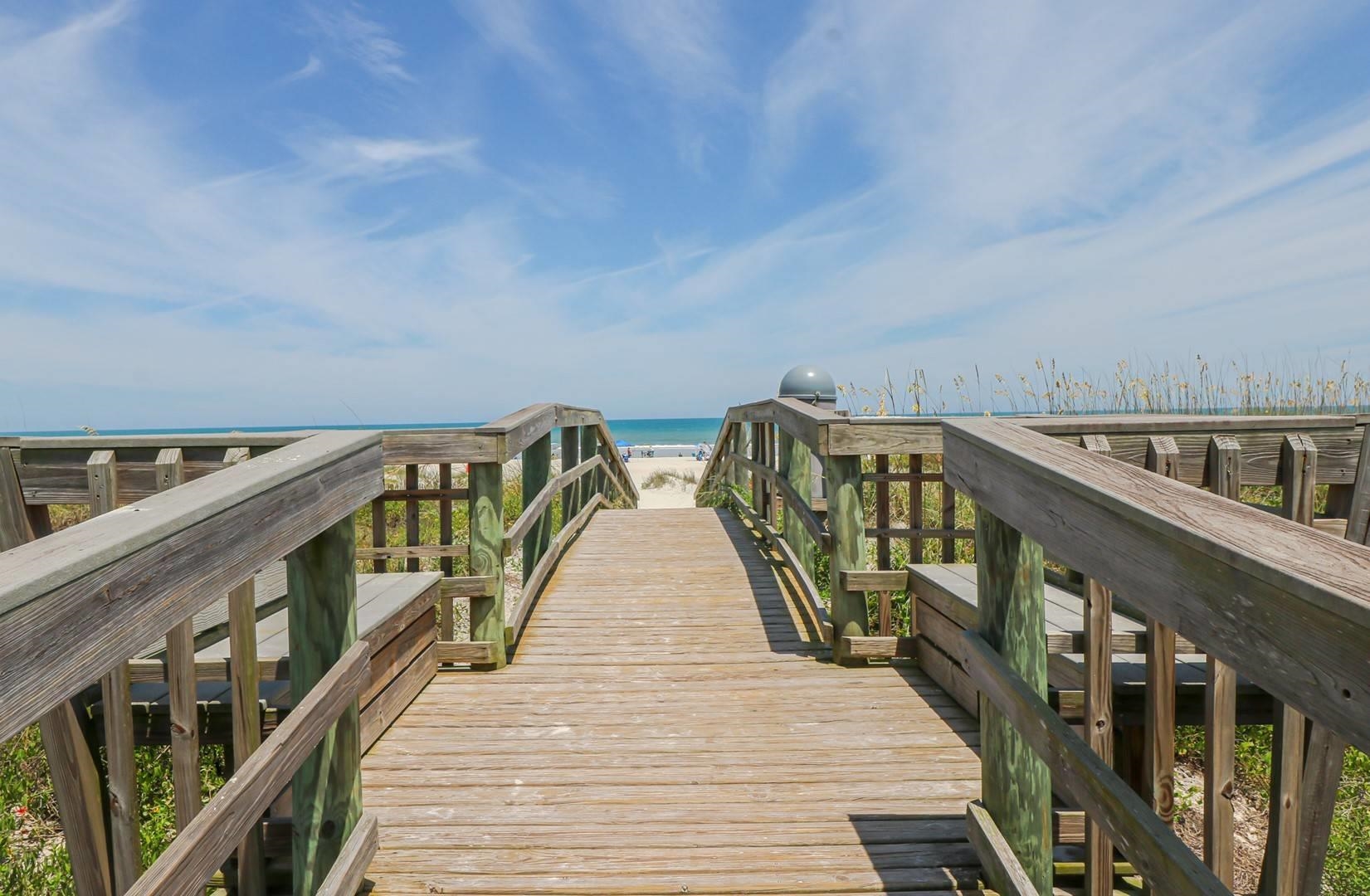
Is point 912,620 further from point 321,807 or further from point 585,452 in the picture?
point 585,452

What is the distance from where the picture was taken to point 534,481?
4.53m

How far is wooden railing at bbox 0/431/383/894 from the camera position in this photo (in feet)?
3.03

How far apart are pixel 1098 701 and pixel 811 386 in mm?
5683

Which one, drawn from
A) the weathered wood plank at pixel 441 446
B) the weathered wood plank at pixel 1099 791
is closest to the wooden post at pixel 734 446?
the weathered wood plank at pixel 441 446

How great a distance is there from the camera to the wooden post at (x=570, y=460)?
18.9 feet

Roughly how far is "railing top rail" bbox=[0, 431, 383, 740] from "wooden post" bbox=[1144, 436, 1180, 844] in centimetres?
211

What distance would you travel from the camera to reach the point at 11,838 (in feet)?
10.3

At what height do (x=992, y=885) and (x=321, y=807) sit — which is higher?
(x=321, y=807)

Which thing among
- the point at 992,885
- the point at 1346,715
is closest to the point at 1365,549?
the point at 1346,715

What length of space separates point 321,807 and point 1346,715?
2017mm

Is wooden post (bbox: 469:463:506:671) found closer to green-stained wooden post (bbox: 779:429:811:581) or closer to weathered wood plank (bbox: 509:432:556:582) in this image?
weathered wood plank (bbox: 509:432:556:582)

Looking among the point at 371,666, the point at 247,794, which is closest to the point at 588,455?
the point at 371,666

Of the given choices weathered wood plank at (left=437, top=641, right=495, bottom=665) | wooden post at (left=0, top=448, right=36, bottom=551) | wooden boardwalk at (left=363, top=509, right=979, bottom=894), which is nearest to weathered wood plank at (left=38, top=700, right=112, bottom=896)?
wooden post at (left=0, top=448, right=36, bottom=551)

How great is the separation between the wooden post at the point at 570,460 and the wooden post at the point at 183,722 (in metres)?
3.61
